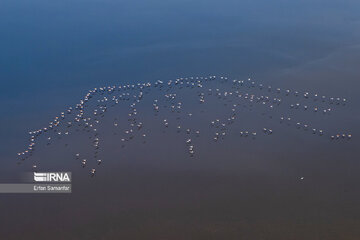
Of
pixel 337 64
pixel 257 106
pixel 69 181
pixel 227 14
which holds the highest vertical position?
pixel 227 14

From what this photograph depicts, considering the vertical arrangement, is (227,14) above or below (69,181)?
above

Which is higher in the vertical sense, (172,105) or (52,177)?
(172,105)

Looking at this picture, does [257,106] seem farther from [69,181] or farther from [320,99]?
[69,181]

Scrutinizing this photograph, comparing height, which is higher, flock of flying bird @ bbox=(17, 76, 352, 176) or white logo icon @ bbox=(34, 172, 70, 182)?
flock of flying bird @ bbox=(17, 76, 352, 176)

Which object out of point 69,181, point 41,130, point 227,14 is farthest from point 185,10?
point 69,181

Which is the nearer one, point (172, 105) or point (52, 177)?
point (52, 177)

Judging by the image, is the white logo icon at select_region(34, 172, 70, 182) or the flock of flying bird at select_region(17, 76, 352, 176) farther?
the flock of flying bird at select_region(17, 76, 352, 176)

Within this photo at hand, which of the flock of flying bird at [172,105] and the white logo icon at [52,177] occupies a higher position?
the flock of flying bird at [172,105]

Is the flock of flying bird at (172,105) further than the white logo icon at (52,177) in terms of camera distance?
Yes
